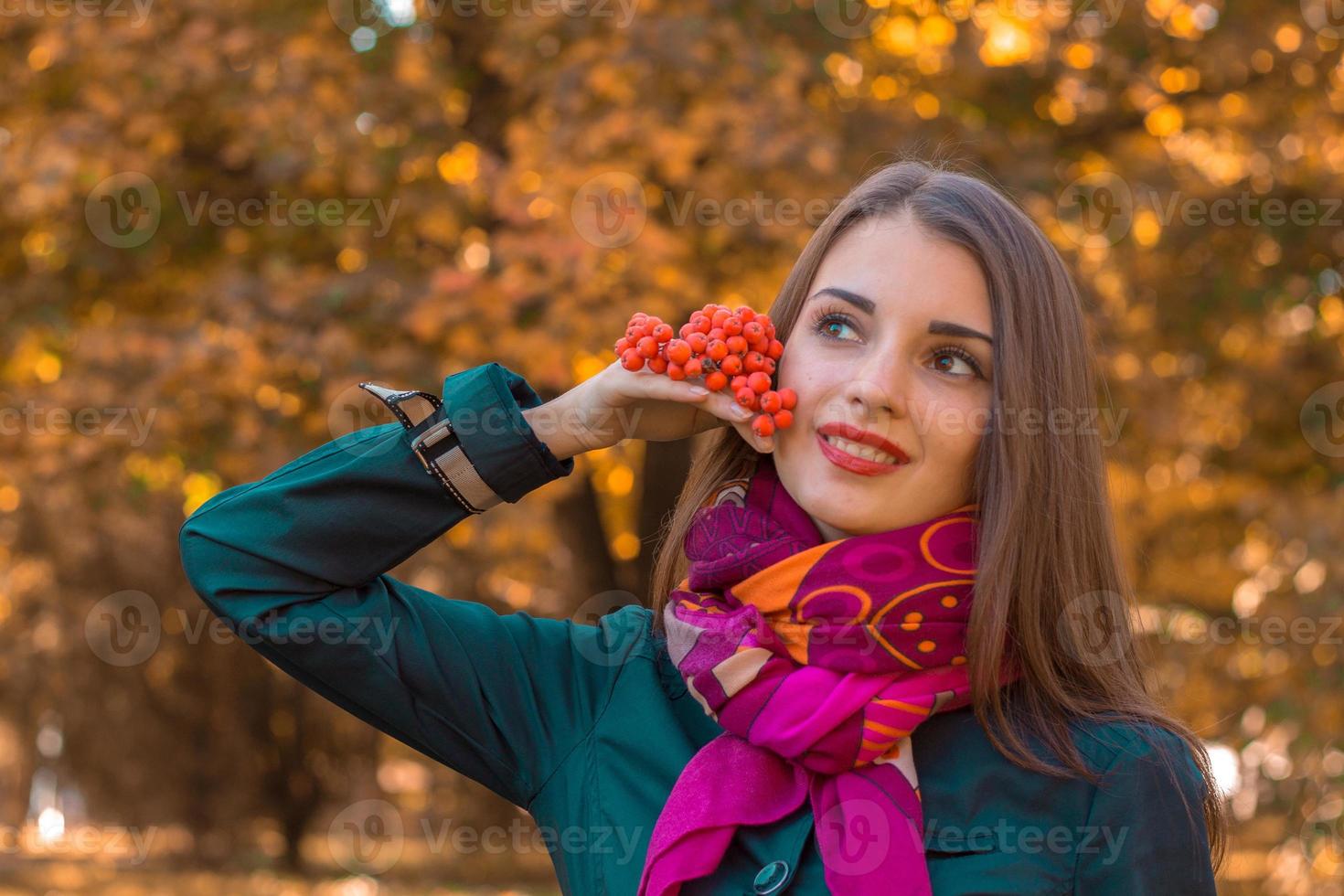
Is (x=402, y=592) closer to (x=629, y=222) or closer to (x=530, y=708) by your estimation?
(x=530, y=708)

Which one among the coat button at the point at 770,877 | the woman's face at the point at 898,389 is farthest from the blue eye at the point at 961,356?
the coat button at the point at 770,877

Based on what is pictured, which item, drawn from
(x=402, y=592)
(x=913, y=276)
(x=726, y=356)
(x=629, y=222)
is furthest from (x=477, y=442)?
(x=629, y=222)

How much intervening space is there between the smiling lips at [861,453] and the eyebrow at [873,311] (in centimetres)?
17

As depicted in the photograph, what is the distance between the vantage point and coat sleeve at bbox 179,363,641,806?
195cm

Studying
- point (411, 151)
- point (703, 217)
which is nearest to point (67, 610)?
point (411, 151)

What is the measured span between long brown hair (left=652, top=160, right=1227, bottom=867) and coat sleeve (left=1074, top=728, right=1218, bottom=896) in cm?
3

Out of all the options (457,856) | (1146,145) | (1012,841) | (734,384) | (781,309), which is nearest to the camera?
(1012,841)

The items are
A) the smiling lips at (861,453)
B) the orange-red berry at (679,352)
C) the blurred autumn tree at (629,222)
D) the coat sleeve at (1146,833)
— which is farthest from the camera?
the blurred autumn tree at (629,222)

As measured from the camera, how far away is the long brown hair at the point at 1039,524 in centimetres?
191

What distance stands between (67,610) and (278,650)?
34.9ft

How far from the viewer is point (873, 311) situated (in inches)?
76.7

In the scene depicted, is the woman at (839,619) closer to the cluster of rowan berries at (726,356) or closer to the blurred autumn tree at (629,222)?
the cluster of rowan berries at (726,356)

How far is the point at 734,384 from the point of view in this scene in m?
1.97

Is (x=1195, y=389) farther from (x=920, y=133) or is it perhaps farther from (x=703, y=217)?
(x=703, y=217)
